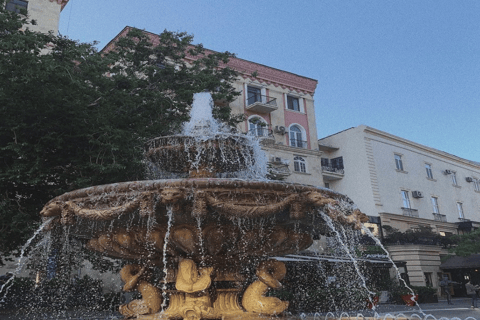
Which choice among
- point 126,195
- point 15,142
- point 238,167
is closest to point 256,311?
point 126,195

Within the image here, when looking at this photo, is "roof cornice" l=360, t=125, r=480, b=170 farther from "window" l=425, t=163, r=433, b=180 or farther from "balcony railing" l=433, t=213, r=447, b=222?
"balcony railing" l=433, t=213, r=447, b=222

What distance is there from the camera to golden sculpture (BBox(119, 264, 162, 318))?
5.22 m

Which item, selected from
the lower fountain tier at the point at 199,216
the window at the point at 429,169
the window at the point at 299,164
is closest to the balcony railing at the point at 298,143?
the window at the point at 299,164

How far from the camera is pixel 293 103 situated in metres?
31.1

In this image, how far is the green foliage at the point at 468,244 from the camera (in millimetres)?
24328

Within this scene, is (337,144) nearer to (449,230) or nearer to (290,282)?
(449,230)

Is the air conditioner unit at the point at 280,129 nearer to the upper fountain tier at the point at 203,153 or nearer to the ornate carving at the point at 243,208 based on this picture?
the upper fountain tier at the point at 203,153

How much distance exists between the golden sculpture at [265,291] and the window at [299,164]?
23123 mm

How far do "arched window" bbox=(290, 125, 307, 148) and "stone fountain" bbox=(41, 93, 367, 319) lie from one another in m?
23.7

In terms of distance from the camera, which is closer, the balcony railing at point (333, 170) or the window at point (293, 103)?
the window at point (293, 103)

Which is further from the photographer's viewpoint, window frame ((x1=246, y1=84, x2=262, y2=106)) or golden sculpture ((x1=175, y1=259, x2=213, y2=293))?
window frame ((x1=246, y1=84, x2=262, y2=106))

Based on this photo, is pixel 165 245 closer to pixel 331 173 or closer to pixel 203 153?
pixel 203 153

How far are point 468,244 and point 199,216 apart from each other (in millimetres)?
25153

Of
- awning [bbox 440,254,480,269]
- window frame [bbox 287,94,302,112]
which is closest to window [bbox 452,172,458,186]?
awning [bbox 440,254,480,269]
